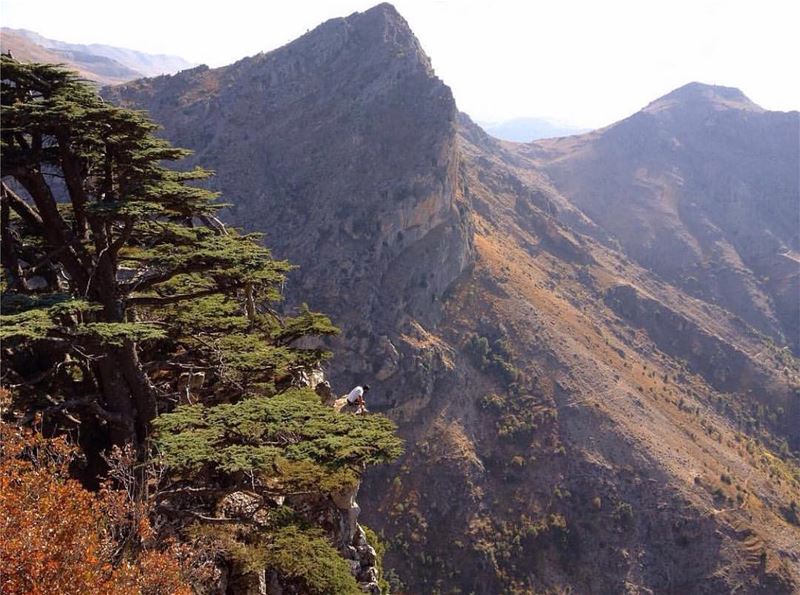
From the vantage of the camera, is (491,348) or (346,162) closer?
(491,348)

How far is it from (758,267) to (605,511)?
105m

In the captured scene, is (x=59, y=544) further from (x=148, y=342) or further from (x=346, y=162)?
(x=346, y=162)

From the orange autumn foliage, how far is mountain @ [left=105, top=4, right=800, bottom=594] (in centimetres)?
4895

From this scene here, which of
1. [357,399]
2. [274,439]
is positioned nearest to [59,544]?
[274,439]

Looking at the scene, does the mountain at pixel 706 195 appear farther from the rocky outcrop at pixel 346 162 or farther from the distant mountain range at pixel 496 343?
the rocky outcrop at pixel 346 162

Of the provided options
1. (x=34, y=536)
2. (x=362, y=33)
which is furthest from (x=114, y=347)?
(x=362, y=33)

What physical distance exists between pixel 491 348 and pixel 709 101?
565 feet

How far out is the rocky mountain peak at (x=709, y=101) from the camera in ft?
604

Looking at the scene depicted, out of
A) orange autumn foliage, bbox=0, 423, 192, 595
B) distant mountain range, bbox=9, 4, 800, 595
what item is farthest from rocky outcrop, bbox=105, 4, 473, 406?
orange autumn foliage, bbox=0, 423, 192, 595

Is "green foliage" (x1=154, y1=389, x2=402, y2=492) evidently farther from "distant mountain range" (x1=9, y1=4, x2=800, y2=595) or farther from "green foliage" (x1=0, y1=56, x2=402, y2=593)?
"distant mountain range" (x1=9, y1=4, x2=800, y2=595)

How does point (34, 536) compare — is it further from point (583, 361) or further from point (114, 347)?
point (583, 361)

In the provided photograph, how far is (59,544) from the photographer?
5910 millimetres

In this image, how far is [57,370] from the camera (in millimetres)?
11984

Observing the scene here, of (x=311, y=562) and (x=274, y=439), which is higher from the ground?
(x=274, y=439)
